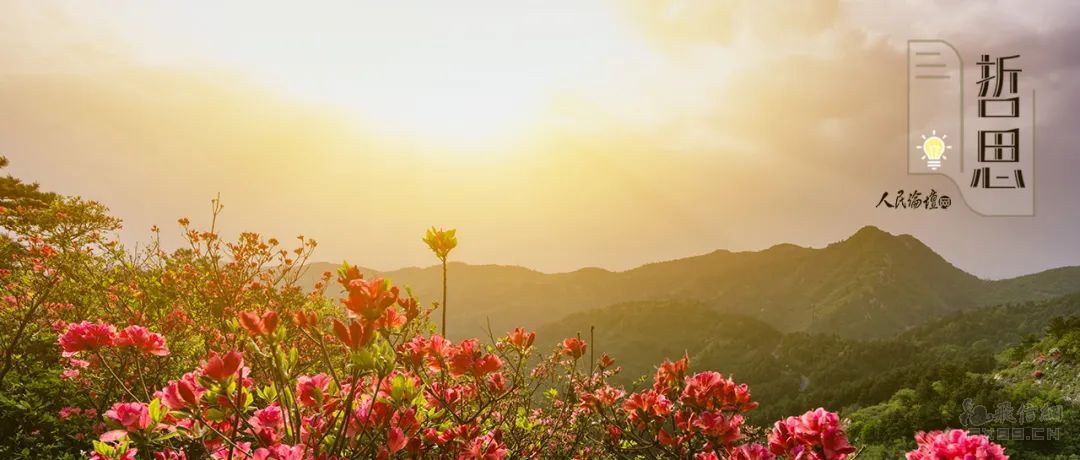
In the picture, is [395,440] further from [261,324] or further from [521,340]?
[521,340]

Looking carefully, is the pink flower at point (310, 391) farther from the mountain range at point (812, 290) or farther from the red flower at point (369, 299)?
the mountain range at point (812, 290)

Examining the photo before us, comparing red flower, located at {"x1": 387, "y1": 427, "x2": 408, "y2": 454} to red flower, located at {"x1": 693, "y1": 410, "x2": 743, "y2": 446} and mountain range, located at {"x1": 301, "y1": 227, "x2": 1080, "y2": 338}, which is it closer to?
red flower, located at {"x1": 693, "y1": 410, "x2": 743, "y2": 446}

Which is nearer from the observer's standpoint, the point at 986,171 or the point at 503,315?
the point at 986,171

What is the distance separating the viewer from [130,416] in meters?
1.64

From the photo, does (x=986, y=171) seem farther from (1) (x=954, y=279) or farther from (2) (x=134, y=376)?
(1) (x=954, y=279)

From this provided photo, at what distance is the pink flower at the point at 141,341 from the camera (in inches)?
79.4

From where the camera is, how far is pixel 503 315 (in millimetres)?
171125

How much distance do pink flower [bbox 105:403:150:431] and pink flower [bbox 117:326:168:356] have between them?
0.40 meters

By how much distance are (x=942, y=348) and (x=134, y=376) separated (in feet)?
292

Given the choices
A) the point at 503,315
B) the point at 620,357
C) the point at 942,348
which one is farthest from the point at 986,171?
the point at 503,315

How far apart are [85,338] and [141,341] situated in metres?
0.23

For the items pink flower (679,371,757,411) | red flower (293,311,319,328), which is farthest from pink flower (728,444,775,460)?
red flower (293,311,319,328)

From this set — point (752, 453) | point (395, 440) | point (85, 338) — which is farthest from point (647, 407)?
point (85, 338)

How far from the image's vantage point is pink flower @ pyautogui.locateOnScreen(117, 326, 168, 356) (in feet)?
6.62
